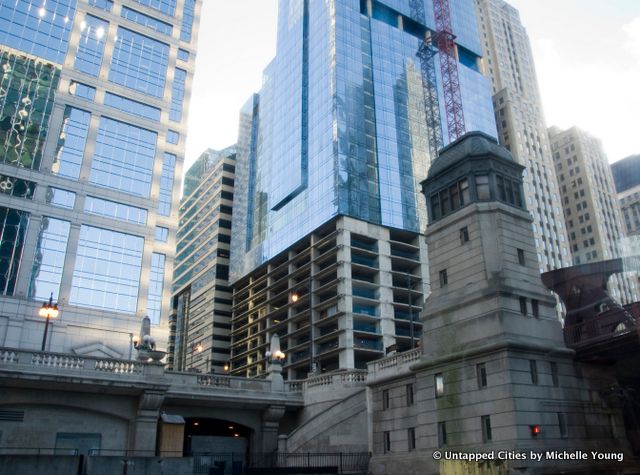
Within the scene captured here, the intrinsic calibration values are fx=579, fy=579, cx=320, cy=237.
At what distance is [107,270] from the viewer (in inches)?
2293

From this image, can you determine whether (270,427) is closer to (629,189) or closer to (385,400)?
(385,400)

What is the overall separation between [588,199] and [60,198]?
415 feet

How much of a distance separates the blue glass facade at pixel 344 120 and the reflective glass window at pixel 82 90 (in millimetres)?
38983

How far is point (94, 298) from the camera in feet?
186

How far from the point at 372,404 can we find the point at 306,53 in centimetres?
8765

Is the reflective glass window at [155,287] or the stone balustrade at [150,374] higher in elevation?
the reflective glass window at [155,287]

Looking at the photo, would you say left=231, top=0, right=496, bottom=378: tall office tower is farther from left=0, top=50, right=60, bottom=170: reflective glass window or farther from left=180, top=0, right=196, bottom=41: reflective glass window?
left=0, top=50, right=60, bottom=170: reflective glass window

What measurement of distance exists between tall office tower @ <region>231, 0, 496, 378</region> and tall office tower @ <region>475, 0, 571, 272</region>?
2269 cm

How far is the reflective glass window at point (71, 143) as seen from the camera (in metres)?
58.6

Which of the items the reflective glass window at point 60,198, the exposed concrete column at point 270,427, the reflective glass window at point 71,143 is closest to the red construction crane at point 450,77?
the reflective glass window at point 71,143

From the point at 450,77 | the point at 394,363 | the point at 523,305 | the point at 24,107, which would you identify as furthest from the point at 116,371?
the point at 450,77

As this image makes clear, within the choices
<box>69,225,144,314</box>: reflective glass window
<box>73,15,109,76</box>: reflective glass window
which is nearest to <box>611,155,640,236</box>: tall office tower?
<box>69,225,144,314</box>: reflective glass window

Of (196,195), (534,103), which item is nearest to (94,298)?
(196,195)

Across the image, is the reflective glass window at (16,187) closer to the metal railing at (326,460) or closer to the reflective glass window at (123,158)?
the reflective glass window at (123,158)
